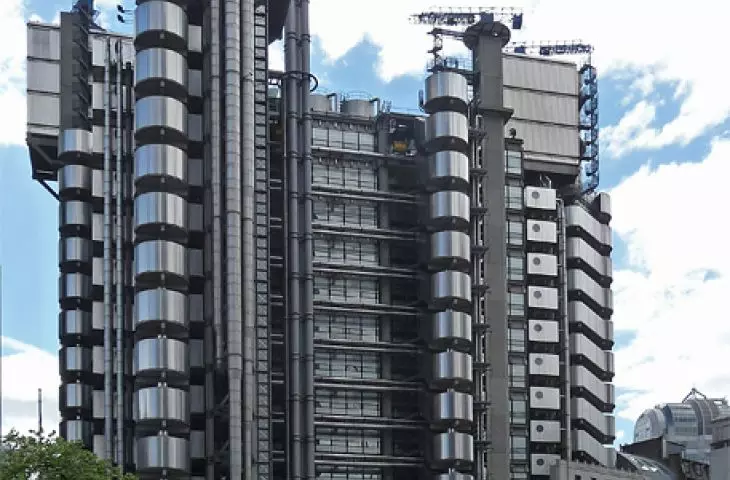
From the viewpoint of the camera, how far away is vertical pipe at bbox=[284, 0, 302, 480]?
116 m

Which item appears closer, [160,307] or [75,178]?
[160,307]

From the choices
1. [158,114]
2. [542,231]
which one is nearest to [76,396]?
[158,114]

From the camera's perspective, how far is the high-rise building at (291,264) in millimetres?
110438

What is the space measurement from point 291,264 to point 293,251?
124 cm

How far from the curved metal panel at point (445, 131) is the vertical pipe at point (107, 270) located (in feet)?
97.9

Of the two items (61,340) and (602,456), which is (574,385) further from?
(61,340)

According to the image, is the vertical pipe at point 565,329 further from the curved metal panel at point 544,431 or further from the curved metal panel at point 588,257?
the curved metal panel at point 544,431

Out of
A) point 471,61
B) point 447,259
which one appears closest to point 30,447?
point 447,259

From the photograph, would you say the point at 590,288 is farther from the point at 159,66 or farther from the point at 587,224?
the point at 159,66

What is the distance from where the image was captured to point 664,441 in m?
166

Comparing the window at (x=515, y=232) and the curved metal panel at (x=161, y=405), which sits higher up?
the window at (x=515, y=232)

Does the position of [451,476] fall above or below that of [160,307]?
below

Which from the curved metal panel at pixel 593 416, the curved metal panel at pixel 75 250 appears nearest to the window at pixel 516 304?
the curved metal panel at pixel 593 416

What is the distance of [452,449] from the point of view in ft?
392
